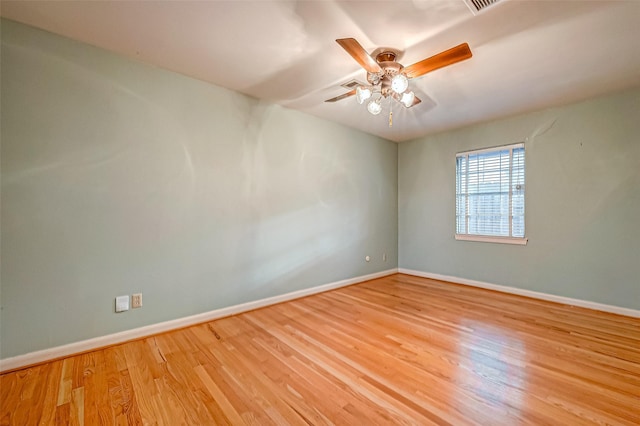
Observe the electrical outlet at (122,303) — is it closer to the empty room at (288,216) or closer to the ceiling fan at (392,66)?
the empty room at (288,216)

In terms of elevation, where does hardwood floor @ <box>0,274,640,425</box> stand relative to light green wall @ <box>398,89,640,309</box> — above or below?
below

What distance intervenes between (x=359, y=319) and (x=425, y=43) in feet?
8.61

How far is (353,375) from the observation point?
1.84 meters

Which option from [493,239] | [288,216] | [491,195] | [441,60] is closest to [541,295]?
[493,239]

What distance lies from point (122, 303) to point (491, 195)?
15.5 feet

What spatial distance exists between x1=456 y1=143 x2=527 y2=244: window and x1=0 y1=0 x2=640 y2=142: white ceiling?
106 cm

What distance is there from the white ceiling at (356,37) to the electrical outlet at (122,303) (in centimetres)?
213

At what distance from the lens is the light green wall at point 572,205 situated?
298 cm

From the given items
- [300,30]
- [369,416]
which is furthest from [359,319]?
[300,30]

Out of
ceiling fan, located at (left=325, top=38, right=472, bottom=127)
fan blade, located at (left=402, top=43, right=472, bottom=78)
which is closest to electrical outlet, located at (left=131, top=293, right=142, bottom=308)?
ceiling fan, located at (left=325, top=38, right=472, bottom=127)

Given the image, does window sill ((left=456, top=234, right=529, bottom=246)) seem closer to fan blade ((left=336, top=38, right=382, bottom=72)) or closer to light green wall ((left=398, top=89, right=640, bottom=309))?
light green wall ((left=398, top=89, right=640, bottom=309))

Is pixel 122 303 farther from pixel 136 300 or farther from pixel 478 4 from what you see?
pixel 478 4

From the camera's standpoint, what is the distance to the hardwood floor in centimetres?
148

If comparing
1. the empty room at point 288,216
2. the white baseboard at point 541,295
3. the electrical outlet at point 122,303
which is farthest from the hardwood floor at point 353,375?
the electrical outlet at point 122,303
